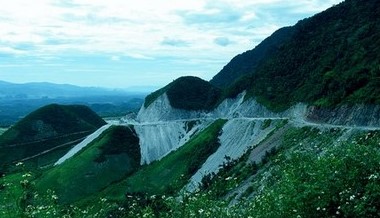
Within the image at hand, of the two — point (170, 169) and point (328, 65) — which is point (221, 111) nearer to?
point (170, 169)

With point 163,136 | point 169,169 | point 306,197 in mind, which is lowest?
point 169,169

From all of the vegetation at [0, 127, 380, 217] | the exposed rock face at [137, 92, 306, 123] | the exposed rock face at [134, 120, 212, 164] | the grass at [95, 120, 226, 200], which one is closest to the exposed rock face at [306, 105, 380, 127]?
the exposed rock face at [137, 92, 306, 123]

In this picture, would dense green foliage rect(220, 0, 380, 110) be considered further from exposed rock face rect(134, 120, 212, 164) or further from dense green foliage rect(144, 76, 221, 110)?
dense green foliage rect(144, 76, 221, 110)

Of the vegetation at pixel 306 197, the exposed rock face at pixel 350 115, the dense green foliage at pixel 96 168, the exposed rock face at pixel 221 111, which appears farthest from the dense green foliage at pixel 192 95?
the vegetation at pixel 306 197

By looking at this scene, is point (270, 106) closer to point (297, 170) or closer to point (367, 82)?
point (367, 82)

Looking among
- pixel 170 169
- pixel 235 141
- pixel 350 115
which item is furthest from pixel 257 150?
pixel 170 169
